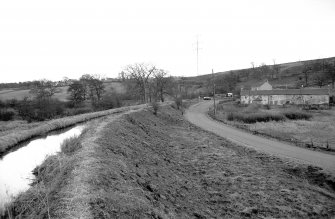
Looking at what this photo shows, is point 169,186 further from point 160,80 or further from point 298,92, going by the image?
point 298,92

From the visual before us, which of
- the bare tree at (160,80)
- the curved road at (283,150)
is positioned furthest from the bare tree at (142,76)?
the curved road at (283,150)

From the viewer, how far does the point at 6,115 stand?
4025 centimetres

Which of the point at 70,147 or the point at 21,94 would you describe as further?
the point at 21,94

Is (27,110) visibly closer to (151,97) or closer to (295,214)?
(151,97)

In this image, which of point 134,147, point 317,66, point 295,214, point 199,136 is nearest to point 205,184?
point 295,214

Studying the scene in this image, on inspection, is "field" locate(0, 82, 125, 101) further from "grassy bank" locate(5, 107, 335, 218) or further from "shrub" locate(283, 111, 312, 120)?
"grassy bank" locate(5, 107, 335, 218)

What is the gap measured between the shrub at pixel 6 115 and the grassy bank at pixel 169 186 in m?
32.0

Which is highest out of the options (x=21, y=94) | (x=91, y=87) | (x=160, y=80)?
(x=160, y=80)

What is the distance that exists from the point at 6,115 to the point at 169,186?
1591 inches

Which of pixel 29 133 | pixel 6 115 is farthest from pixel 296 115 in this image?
pixel 6 115

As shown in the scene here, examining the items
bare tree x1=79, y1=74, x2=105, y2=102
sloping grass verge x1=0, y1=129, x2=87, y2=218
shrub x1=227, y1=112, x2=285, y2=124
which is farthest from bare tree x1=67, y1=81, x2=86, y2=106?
sloping grass verge x1=0, y1=129, x2=87, y2=218

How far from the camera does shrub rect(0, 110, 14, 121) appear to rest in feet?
131

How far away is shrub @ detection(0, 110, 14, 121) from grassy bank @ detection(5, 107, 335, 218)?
105 feet

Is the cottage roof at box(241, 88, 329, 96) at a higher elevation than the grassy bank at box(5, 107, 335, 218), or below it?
higher
